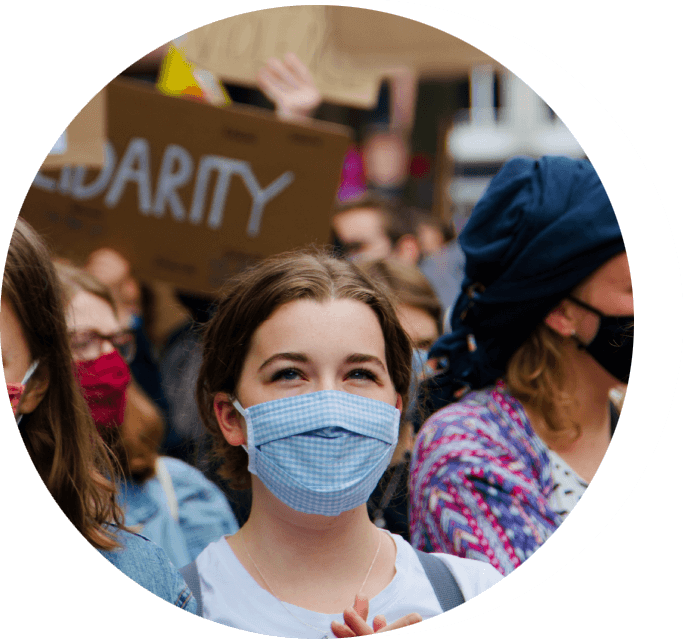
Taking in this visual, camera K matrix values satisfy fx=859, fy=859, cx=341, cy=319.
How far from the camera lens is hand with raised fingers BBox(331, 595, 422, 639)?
2475mm

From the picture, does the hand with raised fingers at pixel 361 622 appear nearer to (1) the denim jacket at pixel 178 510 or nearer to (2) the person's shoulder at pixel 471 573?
(2) the person's shoulder at pixel 471 573

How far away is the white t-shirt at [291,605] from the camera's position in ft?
8.29

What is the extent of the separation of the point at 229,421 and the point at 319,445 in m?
0.29

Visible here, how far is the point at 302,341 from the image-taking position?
2.38 m

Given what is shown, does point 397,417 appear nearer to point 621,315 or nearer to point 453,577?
point 453,577

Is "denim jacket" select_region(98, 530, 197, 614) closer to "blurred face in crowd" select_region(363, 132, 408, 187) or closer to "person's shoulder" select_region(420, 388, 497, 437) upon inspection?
"person's shoulder" select_region(420, 388, 497, 437)

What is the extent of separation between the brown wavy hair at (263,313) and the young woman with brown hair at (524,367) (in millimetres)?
241

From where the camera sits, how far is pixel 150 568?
8.64 feet

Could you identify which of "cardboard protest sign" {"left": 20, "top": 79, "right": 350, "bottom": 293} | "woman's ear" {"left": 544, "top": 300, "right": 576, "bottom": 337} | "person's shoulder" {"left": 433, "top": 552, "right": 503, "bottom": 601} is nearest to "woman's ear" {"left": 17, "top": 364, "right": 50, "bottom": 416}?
"cardboard protest sign" {"left": 20, "top": 79, "right": 350, "bottom": 293}

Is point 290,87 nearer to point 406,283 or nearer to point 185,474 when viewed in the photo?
point 406,283

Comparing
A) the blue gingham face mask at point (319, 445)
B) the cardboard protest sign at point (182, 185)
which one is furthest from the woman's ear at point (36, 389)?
the blue gingham face mask at point (319, 445)

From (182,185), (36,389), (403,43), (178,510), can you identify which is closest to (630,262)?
(403,43)

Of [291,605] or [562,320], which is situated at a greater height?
[562,320]

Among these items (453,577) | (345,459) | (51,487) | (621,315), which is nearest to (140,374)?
(51,487)
